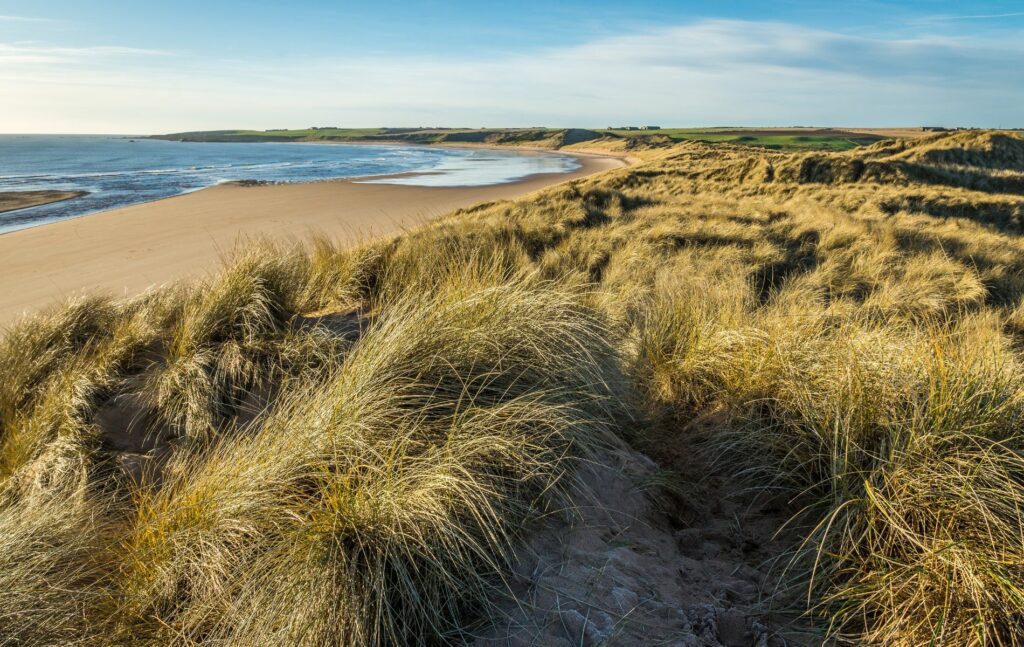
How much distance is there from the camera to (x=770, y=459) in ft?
9.82

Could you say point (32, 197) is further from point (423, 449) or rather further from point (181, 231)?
point (423, 449)

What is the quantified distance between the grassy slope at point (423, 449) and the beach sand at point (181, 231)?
6.28ft

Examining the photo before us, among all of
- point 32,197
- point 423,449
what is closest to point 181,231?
point 32,197

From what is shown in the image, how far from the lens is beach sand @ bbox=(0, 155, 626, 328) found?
9.54 metres

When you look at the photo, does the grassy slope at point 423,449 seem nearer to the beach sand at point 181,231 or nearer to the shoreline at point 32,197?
the beach sand at point 181,231

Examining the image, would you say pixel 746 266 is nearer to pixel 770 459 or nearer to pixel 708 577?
pixel 770 459

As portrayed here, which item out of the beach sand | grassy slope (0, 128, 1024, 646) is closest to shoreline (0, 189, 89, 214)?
the beach sand

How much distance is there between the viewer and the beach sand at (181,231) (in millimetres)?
9539

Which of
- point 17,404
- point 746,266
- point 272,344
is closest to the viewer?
point 17,404

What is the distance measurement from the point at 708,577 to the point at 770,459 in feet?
2.90

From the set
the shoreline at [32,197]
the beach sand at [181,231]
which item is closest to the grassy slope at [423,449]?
the beach sand at [181,231]

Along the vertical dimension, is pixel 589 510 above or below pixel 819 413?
below

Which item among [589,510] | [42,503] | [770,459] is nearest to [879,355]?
[770,459]

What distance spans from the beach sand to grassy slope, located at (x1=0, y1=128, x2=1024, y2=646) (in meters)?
1.91
